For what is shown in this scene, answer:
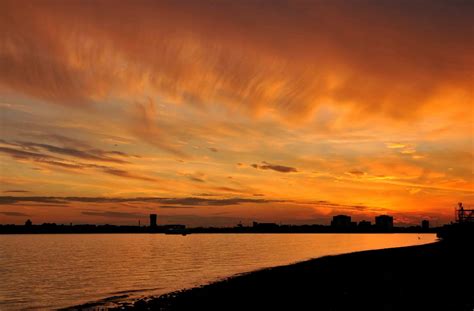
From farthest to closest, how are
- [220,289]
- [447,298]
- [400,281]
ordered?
[220,289]
[400,281]
[447,298]

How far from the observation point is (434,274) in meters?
46.1

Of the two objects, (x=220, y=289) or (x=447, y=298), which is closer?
(x=447, y=298)

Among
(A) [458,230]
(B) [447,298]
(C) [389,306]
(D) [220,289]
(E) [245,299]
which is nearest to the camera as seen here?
(C) [389,306]

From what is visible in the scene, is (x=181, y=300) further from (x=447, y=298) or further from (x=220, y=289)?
(x=447, y=298)

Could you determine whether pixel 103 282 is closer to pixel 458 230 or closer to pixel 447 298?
pixel 447 298

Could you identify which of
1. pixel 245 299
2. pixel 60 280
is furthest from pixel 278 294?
pixel 60 280

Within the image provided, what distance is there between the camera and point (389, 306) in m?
28.7

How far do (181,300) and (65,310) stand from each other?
12259 millimetres

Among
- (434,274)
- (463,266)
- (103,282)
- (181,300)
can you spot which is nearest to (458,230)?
(463,266)

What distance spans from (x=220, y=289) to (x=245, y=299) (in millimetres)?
8243

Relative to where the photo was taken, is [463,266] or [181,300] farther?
[463,266]

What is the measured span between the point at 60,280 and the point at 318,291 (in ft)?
144

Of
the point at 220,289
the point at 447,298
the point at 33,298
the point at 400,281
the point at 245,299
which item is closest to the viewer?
the point at 447,298

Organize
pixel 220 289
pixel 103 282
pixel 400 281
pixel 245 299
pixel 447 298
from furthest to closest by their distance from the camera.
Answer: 1. pixel 103 282
2. pixel 220 289
3. pixel 400 281
4. pixel 245 299
5. pixel 447 298
